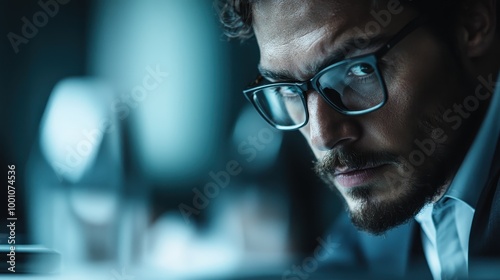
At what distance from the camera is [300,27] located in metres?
0.72

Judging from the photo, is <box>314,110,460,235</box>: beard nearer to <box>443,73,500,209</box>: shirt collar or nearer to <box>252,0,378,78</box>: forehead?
<box>443,73,500,209</box>: shirt collar

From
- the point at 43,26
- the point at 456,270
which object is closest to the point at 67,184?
the point at 43,26

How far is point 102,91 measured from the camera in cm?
70

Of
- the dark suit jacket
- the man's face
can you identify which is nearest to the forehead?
the man's face

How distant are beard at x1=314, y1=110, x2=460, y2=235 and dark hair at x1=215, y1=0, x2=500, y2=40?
117mm

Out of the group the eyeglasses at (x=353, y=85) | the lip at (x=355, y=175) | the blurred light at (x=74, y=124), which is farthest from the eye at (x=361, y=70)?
the blurred light at (x=74, y=124)

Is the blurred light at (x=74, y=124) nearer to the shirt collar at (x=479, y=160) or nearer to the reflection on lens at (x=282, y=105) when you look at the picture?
the reflection on lens at (x=282, y=105)

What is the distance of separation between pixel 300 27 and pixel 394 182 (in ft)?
0.73

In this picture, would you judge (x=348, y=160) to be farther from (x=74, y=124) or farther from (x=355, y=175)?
(x=74, y=124)

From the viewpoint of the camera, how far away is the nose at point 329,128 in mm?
692

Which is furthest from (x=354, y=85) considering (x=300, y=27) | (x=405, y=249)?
(x=405, y=249)

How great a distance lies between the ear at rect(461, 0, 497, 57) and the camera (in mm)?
688

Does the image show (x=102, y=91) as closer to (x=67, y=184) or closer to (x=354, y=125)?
(x=67, y=184)

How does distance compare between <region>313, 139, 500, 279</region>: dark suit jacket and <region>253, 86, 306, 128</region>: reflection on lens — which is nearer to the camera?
<region>313, 139, 500, 279</region>: dark suit jacket
